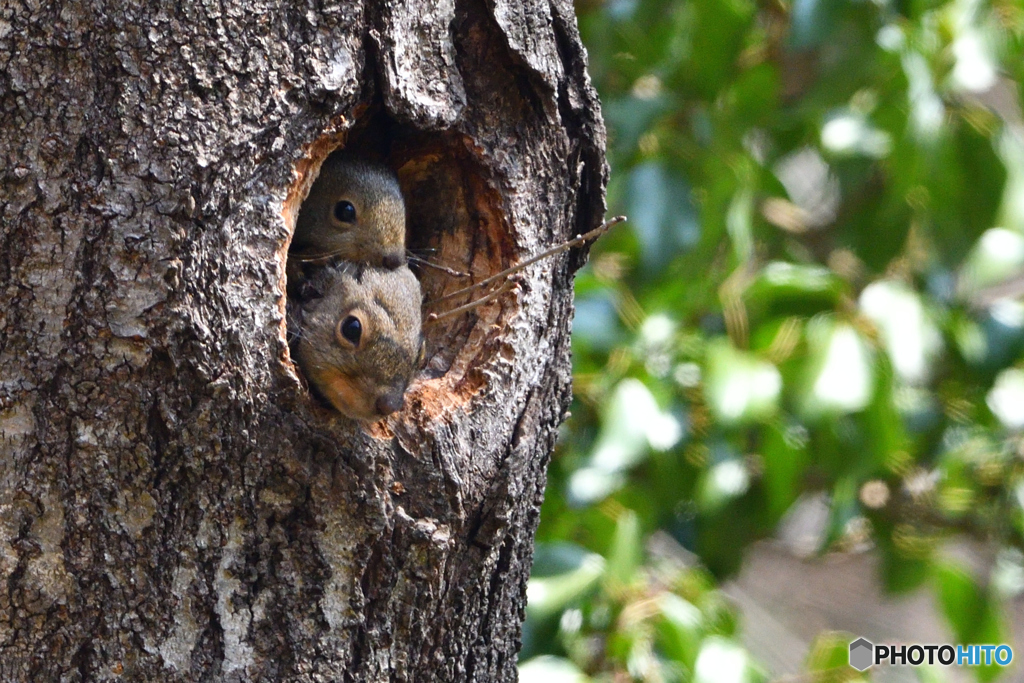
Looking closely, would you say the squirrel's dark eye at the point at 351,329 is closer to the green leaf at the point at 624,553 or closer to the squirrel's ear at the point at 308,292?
the squirrel's ear at the point at 308,292

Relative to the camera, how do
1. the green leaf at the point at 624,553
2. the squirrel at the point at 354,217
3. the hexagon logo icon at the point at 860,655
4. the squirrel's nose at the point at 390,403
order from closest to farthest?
the squirrel's nose at the point at 390,403 → the squirrel at the point at 354,217 → the green leaf at the point at 624,553 → the hexagon logo icon at the point at 860,655

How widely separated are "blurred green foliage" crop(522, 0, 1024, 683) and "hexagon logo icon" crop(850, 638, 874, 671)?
0.16 meters

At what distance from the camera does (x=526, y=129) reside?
1.99 metres

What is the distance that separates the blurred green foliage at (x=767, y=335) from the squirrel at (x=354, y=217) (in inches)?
45.0

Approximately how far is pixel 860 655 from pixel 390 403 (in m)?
2.54

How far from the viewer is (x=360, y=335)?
208cm

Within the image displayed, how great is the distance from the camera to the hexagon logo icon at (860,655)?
362cm

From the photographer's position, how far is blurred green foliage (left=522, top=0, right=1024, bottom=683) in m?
3.31

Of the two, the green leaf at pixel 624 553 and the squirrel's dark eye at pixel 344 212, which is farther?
the green leaf at pixel 624 553

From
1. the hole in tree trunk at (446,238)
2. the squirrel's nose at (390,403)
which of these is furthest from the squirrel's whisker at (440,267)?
the squirrel's nose at (390,403)

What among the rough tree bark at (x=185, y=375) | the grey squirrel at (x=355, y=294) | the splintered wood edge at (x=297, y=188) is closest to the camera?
the rough tree bark at (x=185, y=375)

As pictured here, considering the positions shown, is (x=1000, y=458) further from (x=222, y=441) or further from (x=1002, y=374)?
(x=222, y=441)

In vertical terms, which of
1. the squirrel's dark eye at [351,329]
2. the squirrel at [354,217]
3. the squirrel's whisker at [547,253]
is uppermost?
the squirrel at [354,217]

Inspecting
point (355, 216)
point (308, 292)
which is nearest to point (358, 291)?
point (308, 292)
